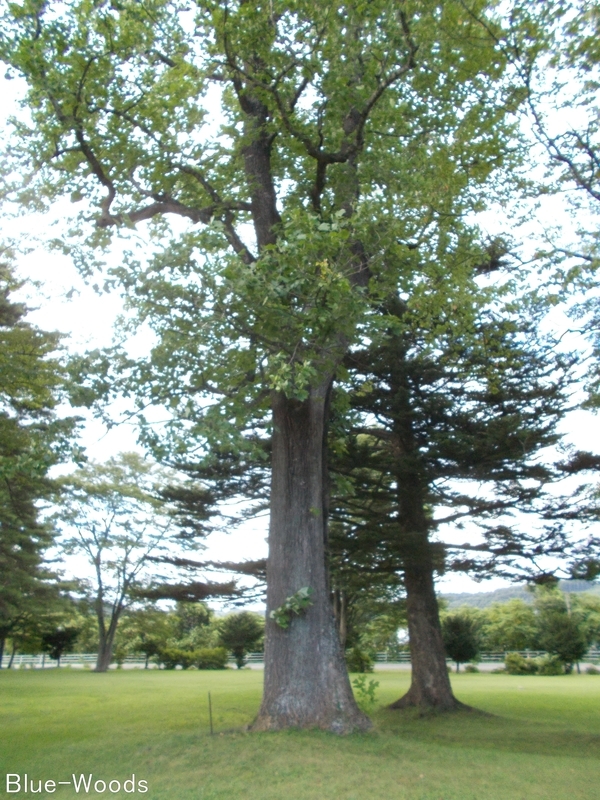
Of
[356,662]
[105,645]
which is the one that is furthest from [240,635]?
[356,662]

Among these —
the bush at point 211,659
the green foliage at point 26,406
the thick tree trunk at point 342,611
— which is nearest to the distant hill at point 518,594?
the thick tree trunk at point 342,611

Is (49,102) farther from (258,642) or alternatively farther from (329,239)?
(258,642)

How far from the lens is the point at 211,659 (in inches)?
1359

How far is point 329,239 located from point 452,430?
24.5 ft

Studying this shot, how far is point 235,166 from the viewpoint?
1025cm

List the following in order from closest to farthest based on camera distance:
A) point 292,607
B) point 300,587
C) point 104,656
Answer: point 292,607 → point 300,587 → point 104,656

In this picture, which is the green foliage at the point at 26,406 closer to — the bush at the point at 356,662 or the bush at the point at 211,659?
the bush at the point at 356,662

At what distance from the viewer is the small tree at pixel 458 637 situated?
32.0 m

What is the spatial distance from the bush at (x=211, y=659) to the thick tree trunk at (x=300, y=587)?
94.0ft

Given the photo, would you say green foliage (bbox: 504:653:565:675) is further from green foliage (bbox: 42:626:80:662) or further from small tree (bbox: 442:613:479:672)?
green foliage (bbox: 42:626:80:662)

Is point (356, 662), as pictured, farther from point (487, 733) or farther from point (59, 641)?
point (59, 641)

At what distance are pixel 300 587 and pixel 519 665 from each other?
2855cm

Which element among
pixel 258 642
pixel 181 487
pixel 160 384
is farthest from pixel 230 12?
pixel 258 642

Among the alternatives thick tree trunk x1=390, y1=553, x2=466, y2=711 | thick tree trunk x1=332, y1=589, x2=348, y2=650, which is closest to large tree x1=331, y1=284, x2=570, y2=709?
thick tree trunk x1=390, y1=553, x2=466, y2=711
